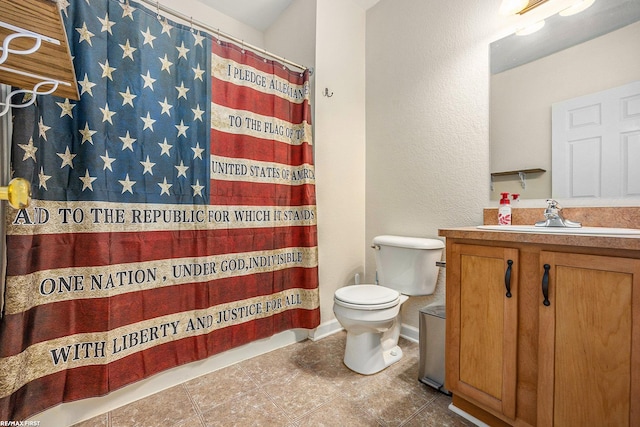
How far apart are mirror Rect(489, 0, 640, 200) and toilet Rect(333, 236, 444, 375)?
1.86ft

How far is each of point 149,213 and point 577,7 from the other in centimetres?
232

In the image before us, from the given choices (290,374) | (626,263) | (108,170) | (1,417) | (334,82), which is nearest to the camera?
(626,263)

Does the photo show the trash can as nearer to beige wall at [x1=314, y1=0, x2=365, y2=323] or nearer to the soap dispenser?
the soap dispenser

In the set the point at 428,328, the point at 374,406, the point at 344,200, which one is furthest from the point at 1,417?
the point at 344,200

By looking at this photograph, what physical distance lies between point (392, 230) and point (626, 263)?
1306 mm

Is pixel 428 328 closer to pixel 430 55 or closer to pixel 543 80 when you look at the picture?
pixel 543 80

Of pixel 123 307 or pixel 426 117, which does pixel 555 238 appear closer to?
pixel 426 117

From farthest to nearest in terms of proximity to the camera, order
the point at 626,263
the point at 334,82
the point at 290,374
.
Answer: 1. the point at 334,82
2. the point at 290,374
3. the point at 626,263

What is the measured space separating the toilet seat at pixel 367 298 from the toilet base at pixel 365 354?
226 millimetres

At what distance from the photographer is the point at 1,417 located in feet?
3.14

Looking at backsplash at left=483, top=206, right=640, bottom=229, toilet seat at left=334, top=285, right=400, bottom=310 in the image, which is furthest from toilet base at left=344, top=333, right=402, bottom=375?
backsplash at left=483, top=206, right=640, bottom=229

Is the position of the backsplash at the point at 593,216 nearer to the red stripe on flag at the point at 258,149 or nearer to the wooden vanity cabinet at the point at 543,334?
the wooden vanity cabinet at the point at 543,334

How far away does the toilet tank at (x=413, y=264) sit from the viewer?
166cm

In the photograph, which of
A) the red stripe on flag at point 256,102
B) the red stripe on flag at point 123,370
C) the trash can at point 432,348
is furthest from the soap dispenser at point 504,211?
the red stripe on flag at point 123,370
